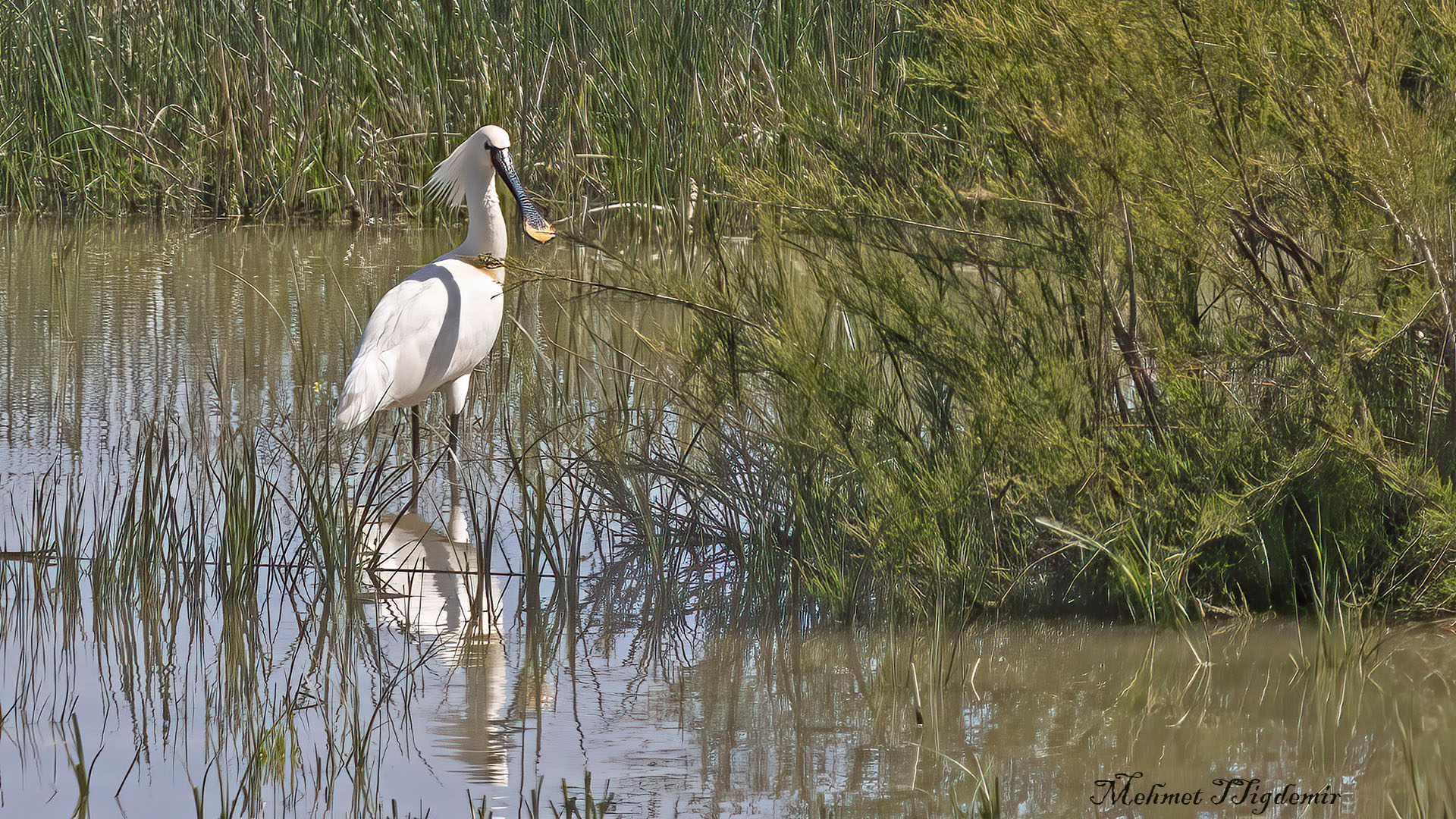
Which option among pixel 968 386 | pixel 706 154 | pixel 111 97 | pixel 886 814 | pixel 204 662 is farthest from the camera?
pixel 111 97

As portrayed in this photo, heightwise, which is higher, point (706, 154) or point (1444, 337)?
point (706, 154)

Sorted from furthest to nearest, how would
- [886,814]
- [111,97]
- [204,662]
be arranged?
[111,97]
[204,662]
[886,814]

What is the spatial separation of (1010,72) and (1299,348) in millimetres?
918

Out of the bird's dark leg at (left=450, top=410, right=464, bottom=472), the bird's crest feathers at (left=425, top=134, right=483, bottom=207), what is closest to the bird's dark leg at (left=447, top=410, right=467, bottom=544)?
the bird's dark leg at (left=450, top=410, right=464, bottom=472)

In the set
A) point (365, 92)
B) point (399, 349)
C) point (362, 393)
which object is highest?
point (365, 92)

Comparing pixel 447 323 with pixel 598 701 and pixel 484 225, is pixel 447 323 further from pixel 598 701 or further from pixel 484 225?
pixel 598 701

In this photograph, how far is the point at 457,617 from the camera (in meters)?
3.73

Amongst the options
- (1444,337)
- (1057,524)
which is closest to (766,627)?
(1057,524)

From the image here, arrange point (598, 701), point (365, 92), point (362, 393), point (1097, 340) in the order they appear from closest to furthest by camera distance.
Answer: point (598, 701) → point (1097, 340) → point (362, 393) → point (365, 92)

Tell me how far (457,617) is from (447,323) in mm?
1755

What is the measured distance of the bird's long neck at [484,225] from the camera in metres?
5.95

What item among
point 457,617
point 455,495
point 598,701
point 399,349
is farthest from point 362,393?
point 598,701

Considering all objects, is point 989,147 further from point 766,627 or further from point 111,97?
point 111,97

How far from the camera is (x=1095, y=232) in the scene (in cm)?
356
